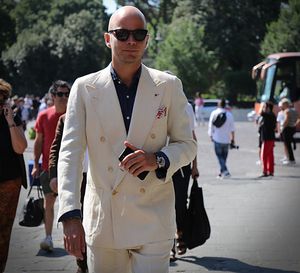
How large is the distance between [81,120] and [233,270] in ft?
12.0

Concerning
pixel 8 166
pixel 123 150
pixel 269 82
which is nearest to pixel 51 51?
pixel 269 82

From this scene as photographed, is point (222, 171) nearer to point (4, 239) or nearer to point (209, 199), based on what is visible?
point (209, 199)

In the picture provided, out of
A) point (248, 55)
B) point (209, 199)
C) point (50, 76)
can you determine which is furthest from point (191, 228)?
point (50, 76)

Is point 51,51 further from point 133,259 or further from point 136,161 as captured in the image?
point 136,161

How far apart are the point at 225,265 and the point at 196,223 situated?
541 mm

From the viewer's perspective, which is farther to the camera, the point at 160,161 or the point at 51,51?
the point at 51,51

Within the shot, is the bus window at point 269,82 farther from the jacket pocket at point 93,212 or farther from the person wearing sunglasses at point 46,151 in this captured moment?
the jacket pocket at point 93,212

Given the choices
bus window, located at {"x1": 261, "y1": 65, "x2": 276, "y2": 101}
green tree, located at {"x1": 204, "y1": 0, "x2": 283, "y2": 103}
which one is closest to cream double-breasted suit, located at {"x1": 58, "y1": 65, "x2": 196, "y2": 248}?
bus window, located at {"x1": 261, "y1": 65, "x2": 276, "y2": 101}

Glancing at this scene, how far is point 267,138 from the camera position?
15.8 metres

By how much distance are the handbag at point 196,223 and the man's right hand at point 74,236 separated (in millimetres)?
3490

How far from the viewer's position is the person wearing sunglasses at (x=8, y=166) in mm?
6066

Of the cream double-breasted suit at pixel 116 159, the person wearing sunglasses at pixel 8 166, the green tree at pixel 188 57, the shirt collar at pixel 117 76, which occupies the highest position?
the shirt collar at pixel 117 76

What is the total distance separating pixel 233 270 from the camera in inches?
269

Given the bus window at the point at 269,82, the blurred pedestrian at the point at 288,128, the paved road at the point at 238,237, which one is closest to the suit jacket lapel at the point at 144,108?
the paved road at the point at 238,237
